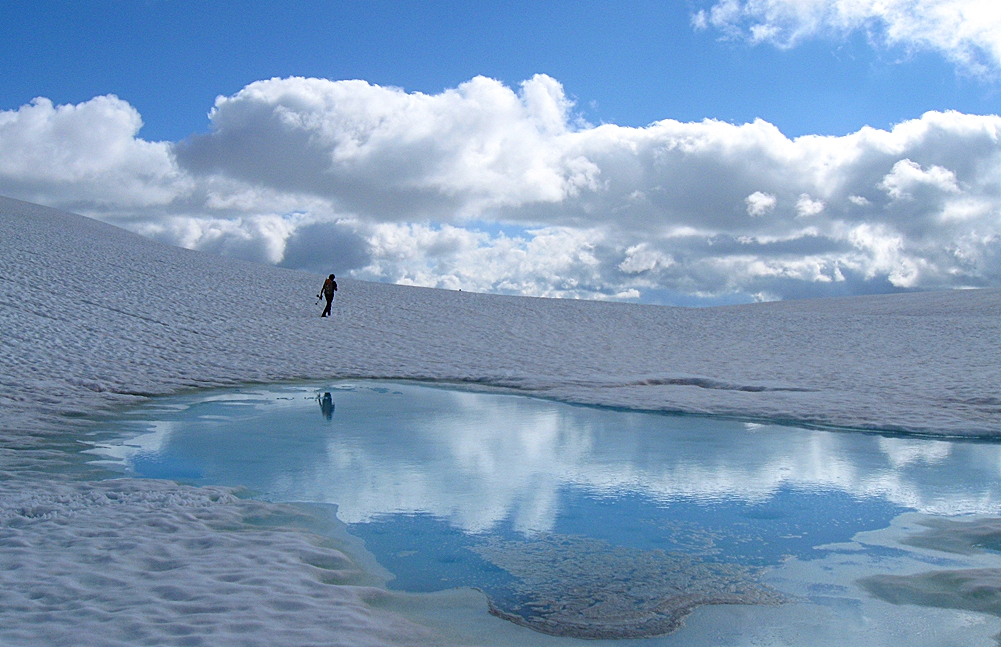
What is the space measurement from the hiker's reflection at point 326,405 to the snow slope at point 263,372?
2.50 m

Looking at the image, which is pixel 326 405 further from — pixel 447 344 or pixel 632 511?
pixel 447 344

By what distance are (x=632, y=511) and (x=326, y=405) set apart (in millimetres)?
7652

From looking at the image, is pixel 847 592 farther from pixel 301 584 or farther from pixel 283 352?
pixel 283 352

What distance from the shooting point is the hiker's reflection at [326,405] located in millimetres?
12600

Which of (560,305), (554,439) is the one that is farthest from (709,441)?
(560,305)

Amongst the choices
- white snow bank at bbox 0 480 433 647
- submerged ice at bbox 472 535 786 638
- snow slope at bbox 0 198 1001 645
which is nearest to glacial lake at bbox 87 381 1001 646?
submerged ice at bbox 472 535 786 638

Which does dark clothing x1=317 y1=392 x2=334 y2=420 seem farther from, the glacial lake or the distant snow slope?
the distant snow slope

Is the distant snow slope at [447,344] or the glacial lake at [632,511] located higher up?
the distant snow slope at [447,344]

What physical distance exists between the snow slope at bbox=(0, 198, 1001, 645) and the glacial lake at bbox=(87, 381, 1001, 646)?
83 centimetres

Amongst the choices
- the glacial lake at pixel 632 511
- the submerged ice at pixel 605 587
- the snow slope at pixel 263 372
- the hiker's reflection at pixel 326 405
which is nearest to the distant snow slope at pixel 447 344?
the snow slope at pixel 263 372

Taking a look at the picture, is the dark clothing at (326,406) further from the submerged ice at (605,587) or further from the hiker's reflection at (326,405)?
the submerged ice at (605,587)

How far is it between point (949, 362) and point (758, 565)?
17429 millimetres

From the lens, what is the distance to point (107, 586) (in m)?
5.17

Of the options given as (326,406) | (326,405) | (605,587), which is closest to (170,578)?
(605,587)
